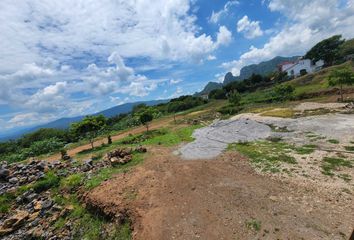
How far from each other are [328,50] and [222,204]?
78299 mm

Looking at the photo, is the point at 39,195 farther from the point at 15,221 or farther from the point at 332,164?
the point at 332,164

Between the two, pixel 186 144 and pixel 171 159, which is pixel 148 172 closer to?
pixel 171 159

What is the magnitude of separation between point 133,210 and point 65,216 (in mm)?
4502

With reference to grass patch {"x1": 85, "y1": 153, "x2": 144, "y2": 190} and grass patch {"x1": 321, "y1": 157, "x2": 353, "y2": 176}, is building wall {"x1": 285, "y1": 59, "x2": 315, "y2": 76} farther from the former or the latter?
grass patch {"x1": 85, "y1": 153, "x2": 144, "y2": 190}

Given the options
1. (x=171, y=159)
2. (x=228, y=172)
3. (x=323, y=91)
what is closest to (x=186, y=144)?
(x=171, y=159)

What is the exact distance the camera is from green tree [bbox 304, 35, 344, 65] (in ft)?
230

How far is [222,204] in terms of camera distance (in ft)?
33.5

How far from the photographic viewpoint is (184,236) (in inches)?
344

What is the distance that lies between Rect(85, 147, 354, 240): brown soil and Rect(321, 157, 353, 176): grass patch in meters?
1.90

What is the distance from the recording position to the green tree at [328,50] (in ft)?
230

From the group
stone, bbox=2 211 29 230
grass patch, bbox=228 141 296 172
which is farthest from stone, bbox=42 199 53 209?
grass patch, bbox=228 141 296 172

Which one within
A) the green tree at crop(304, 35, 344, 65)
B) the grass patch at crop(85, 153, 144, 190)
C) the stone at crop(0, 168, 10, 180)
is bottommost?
the grass patch at crop(85, 153, 144, 190)

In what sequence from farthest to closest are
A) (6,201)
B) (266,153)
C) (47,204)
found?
(6,201) → (266,153) → (47,204)

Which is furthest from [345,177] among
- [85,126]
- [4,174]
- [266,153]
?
[85,126]
